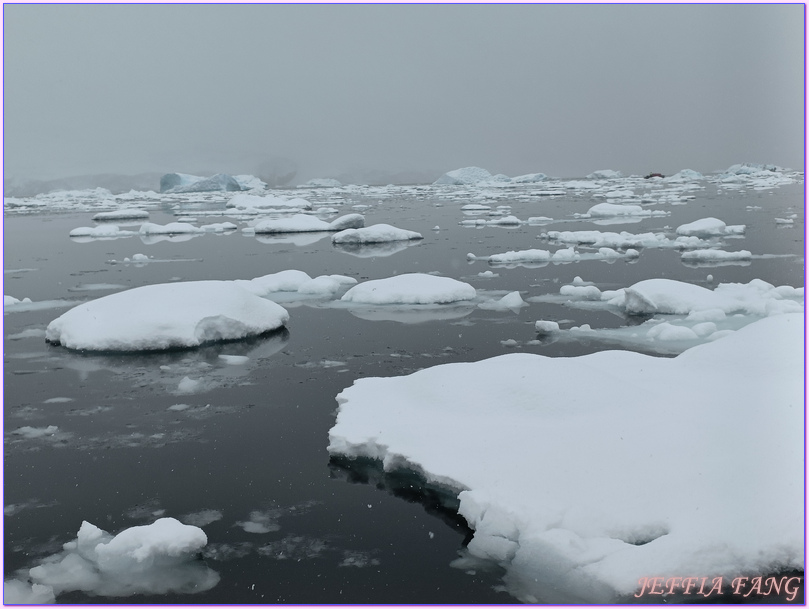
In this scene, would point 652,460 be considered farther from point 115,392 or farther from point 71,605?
point 115,392

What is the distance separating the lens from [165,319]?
7988mm

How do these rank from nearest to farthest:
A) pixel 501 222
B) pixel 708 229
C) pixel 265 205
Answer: pixel 708 229 → pixel 501 222 → pixel 265 205

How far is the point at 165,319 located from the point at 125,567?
15.0 ft

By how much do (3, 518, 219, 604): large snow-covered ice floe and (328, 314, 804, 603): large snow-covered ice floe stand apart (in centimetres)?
137

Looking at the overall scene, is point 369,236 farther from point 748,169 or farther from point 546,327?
point 748,169

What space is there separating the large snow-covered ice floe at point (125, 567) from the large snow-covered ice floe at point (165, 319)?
410cm

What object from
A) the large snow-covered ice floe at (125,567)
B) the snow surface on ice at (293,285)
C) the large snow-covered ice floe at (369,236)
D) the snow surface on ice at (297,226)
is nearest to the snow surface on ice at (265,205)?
the snow surface on ice at (297,226)

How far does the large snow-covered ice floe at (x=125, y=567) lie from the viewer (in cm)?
358

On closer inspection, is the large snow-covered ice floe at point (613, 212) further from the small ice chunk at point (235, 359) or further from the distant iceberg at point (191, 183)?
the distant iceberg at point (191, 183)

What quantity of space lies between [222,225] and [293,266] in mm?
9723

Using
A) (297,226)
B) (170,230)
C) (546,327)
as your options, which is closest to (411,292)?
(546,327)

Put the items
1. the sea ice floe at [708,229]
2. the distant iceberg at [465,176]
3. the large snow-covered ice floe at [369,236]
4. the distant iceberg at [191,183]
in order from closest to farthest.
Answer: the sea ice floe at [708,229], the large snow-covered ice floe at [369,236], the distant iceberg at [191,183], the distant iceberg at [465,176]

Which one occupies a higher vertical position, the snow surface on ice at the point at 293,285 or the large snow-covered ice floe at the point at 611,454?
the large snow-covered ice floe at the point at 611,454

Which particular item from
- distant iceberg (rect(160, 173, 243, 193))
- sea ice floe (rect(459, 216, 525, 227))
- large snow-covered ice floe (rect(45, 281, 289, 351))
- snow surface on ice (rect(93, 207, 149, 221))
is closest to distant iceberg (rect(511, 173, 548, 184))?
distant iceberg (rect(160, 173, 243, 193))
